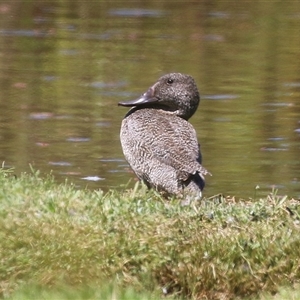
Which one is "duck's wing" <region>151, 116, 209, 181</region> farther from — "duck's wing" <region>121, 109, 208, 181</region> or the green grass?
the green grass

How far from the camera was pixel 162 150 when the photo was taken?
25.1 ft

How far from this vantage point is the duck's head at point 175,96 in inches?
333

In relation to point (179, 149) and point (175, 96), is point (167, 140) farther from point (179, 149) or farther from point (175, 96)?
point (175, 96)

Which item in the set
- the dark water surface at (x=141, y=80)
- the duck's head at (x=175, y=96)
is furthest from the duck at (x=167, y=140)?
the dark water surface at (x=141, y=80)

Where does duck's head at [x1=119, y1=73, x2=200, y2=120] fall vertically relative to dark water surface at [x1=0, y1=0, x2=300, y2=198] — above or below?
above

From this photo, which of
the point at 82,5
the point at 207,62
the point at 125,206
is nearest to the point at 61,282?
the point at 125,206

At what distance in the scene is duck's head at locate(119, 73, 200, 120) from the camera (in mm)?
8461

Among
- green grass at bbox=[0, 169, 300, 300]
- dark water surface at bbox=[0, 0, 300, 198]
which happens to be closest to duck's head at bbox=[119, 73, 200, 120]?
dark water surface at bbox=[0, 0, 300, 198]

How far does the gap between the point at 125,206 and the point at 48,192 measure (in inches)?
19.0

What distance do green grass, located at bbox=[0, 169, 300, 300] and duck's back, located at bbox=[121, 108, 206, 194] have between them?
107cm

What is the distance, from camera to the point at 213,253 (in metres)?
6.09

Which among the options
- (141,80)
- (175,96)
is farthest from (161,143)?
(141,80)

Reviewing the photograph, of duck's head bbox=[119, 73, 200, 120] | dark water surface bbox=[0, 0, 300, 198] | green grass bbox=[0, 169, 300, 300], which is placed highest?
duck's head bbox=[119, 73, 200, 120]

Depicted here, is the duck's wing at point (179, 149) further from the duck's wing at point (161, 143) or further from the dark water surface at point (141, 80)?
the dark water surface at point (141, 80)
